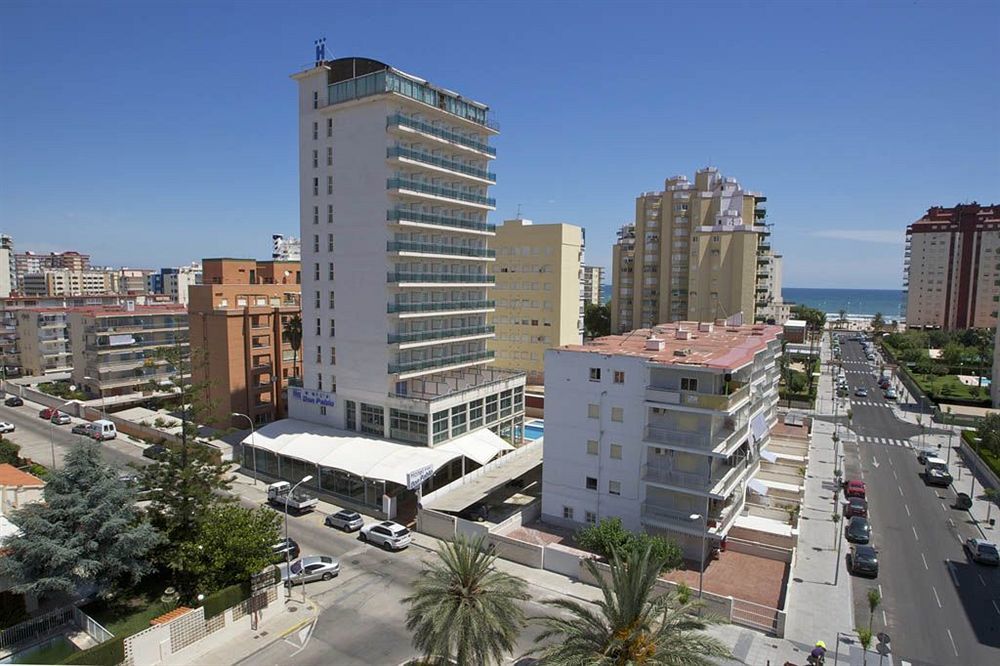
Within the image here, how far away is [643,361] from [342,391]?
23864 millimetres

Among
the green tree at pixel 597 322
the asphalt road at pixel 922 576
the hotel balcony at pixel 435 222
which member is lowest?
the asphalt road at pixel 922 576

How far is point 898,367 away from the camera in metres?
101

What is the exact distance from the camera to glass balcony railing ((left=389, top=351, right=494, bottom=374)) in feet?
143

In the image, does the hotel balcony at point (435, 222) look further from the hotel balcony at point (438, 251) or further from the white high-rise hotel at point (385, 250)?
the hotel balcony at point (438, 251)

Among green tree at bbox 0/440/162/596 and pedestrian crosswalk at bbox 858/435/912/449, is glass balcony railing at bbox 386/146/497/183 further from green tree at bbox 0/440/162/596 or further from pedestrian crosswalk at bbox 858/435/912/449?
pedestrian crosswalk at bbox 858/435/912/449

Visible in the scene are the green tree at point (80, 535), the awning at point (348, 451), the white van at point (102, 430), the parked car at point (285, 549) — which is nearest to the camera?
the green tree at point (80, 535)

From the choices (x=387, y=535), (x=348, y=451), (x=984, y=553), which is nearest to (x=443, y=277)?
(x=348, y=451)

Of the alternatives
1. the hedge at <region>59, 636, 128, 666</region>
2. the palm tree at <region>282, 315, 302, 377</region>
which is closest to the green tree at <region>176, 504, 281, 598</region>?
the hedge at <region>59, 636, 128, 666</region>

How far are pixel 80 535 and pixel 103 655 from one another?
4668 mm

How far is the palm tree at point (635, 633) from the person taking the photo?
52.6ft

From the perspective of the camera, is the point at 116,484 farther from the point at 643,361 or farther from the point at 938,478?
the point at 938,478

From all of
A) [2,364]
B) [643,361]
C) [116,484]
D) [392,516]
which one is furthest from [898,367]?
[2,364]

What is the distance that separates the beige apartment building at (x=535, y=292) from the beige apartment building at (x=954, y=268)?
106846mm

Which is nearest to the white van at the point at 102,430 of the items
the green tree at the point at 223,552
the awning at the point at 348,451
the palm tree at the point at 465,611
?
the awning at the point at 348,451
